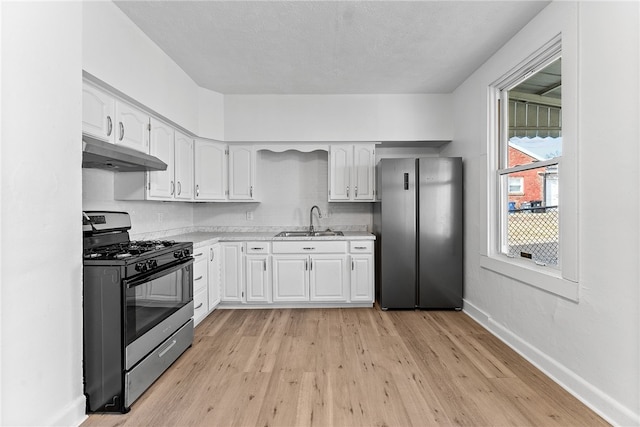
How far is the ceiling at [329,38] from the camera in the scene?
7.61 ft

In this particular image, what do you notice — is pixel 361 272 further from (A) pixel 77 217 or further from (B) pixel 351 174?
(A) pixel 77 217

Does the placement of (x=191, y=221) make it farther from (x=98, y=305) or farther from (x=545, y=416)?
(x=545, y=416)

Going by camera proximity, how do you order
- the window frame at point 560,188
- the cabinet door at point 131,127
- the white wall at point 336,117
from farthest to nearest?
the white wall at point 336,117 → the cabinet door at point 131,127 → the window frame at point 560,188

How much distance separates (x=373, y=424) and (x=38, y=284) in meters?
1.86

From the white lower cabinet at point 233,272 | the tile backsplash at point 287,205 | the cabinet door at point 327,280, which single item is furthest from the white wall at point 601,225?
the white lower cabinet at point 233,272

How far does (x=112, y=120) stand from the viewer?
7.76 ft

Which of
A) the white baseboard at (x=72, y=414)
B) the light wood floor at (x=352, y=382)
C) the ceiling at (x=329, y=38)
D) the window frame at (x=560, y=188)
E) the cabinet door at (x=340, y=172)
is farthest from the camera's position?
the cabinet door at (x=340, y=172)

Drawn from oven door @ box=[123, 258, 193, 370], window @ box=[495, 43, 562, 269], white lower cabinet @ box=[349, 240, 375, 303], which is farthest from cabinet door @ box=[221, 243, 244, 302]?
window @ box=[495, 43, 562, 269]

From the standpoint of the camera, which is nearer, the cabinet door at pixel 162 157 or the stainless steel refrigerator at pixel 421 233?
the cabinet door at pixel 162 157

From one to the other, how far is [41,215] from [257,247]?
230 cm

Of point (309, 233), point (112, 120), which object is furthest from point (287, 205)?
point (112, 120)

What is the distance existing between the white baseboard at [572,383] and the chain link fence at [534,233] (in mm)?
670

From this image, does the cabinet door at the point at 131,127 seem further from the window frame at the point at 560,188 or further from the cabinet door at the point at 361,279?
the window frame at the point at 560,188

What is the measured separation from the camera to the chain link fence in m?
2.40
